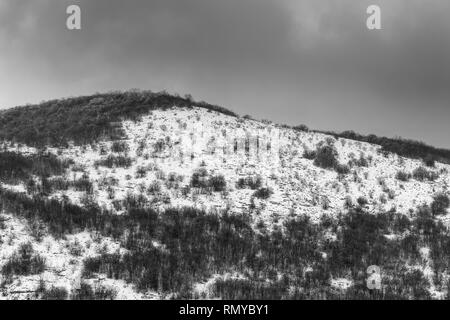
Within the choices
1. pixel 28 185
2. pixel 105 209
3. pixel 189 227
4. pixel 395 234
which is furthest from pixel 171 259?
pixel 395 234

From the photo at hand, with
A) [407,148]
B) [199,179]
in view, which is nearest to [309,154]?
[199,179]

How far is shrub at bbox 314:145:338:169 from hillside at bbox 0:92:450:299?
0.33ft

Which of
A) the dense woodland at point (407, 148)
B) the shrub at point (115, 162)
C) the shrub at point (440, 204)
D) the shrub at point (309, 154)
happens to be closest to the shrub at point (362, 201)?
the shrub at point (440, 204)

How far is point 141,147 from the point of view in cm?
2262

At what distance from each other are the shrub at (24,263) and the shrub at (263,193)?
926 centimetres

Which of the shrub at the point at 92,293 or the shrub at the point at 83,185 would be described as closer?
the shrub at the point at 92,293

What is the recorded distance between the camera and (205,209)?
17.0 m

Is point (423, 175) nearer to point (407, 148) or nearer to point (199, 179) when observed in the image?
point (407, 148)

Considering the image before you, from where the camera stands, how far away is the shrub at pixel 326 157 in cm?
2350

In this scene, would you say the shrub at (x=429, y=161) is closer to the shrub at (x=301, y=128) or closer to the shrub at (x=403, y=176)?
the shrub at (x=403, y=176)

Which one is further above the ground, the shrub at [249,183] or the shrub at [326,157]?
the shrub at [326,157]

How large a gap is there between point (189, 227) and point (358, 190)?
30.8 feet

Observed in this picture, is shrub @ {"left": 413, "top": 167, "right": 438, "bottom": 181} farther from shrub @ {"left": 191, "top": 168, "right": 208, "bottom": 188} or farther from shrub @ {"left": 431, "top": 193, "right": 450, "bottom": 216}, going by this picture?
shrub @ {"left": 191, "top": 168, "right": 208, "bottom": 188}
